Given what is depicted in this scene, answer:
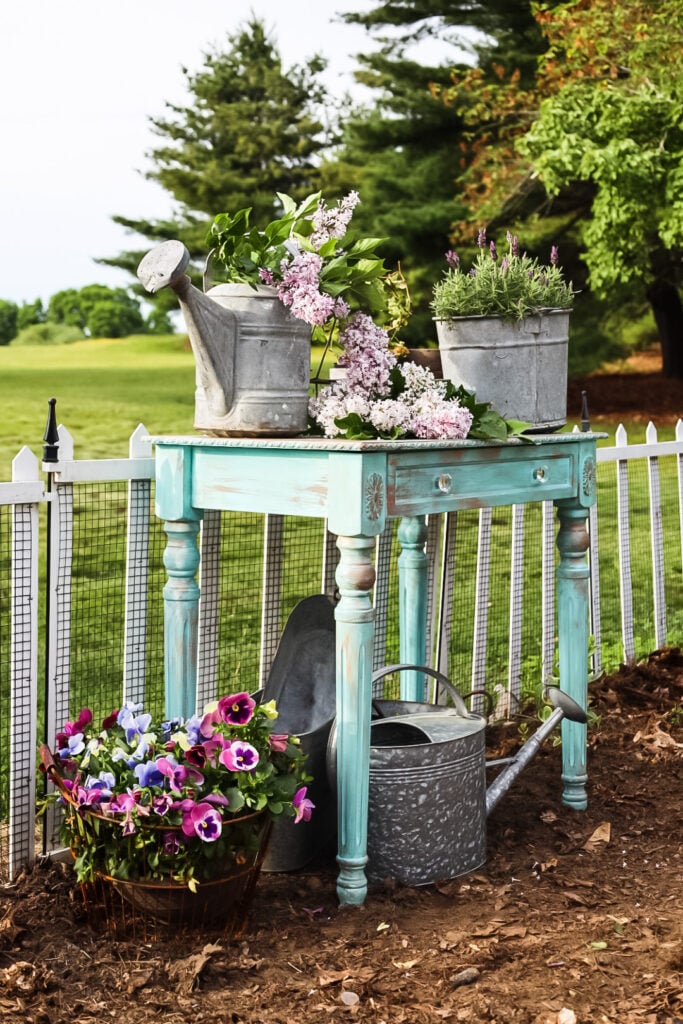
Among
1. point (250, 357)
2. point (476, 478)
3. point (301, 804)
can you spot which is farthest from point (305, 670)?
point (250, 357)

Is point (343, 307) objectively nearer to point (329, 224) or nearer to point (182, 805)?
point (329, 224)

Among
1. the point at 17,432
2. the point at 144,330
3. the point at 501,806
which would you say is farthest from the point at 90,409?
the point at 501,806

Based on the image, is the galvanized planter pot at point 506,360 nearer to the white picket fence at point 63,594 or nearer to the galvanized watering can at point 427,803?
the white picket fence at point 63,594

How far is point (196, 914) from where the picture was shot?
8.89ft

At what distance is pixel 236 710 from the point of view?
2.76m

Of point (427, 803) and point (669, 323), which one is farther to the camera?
point (669, 323)

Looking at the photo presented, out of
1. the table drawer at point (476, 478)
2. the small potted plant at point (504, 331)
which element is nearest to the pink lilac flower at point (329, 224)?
the small potted plant at point (504, 331)

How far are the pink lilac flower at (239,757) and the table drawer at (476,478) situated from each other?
693 millimetres

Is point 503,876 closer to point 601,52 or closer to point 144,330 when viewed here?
point 601,52

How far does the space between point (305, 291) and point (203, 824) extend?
53.0 inches

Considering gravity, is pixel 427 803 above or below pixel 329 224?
below

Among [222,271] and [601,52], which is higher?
[601,52]

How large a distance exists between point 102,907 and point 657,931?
1413 millimetres

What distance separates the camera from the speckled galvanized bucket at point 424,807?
3.08 m
